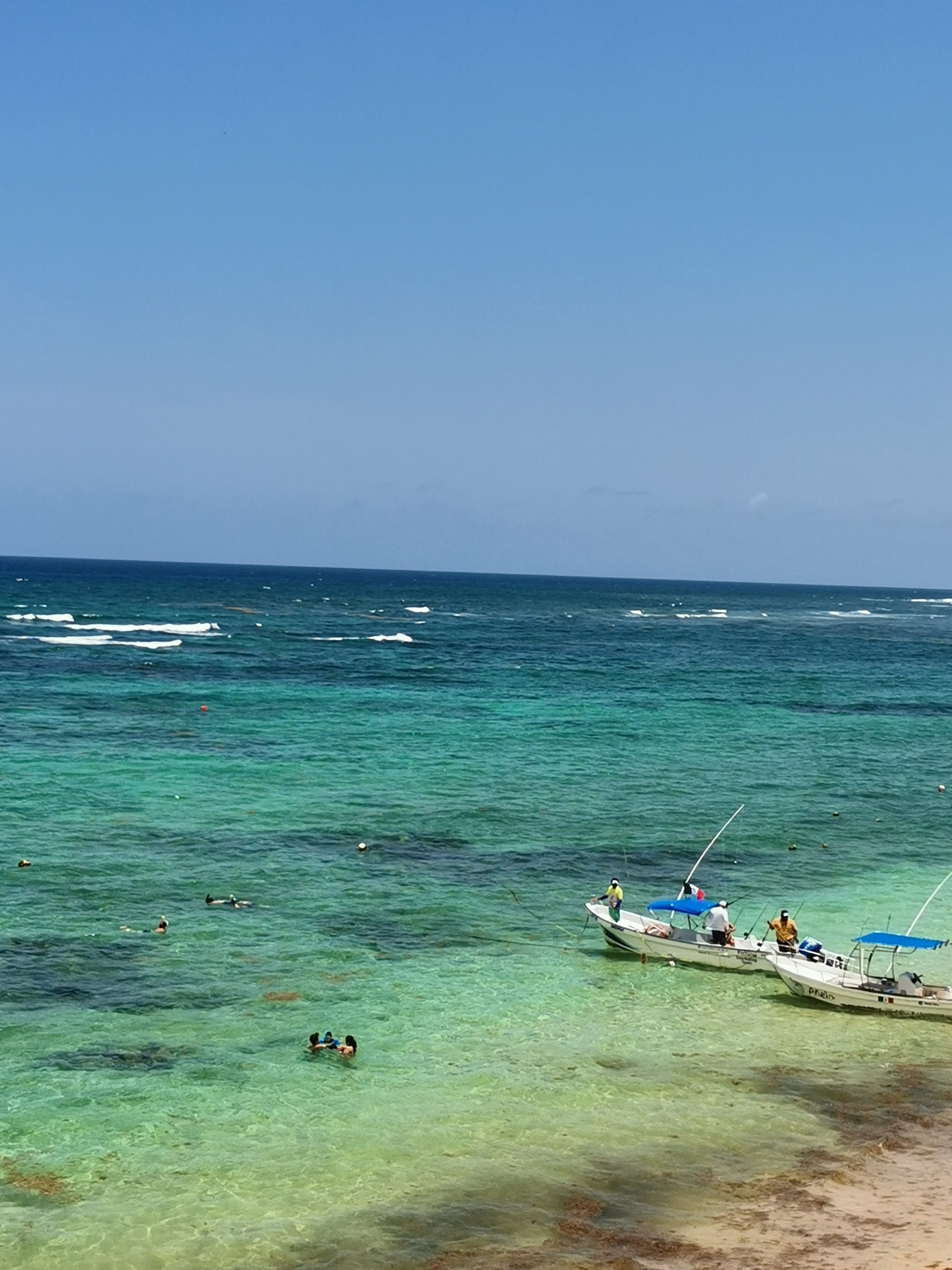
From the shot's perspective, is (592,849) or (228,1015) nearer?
(228,1015)

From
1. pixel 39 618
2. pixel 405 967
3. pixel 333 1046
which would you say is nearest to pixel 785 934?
pixel 405 967

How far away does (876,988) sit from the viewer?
2375 cm

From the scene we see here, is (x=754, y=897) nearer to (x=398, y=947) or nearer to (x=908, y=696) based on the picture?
(x=398, y=947)

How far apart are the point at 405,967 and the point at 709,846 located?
10.8m

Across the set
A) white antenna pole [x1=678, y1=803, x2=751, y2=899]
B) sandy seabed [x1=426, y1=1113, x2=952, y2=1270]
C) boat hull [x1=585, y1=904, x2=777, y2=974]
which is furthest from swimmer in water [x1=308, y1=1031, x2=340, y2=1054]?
white antenna pole [x1=678, y1=803, x2=751, y2=899]

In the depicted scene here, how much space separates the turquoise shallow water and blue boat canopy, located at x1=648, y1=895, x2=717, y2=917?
4.46 ft

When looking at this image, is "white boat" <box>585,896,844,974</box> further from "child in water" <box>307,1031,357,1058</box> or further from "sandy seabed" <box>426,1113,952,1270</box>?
"child in water" <box>307,1031,357,1058</box>

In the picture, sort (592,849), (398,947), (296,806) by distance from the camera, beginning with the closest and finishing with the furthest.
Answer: (398,947) → (592,849) → (296,806)

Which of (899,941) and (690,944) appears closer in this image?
(899,941)

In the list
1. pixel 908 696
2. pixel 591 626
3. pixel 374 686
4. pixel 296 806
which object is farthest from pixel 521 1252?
pixel 591 626

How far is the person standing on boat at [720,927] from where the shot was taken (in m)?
26.2

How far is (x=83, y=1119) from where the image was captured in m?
18.3

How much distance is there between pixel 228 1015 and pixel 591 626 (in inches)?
4441

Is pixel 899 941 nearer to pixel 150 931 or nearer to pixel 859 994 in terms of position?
pixel 859 994
